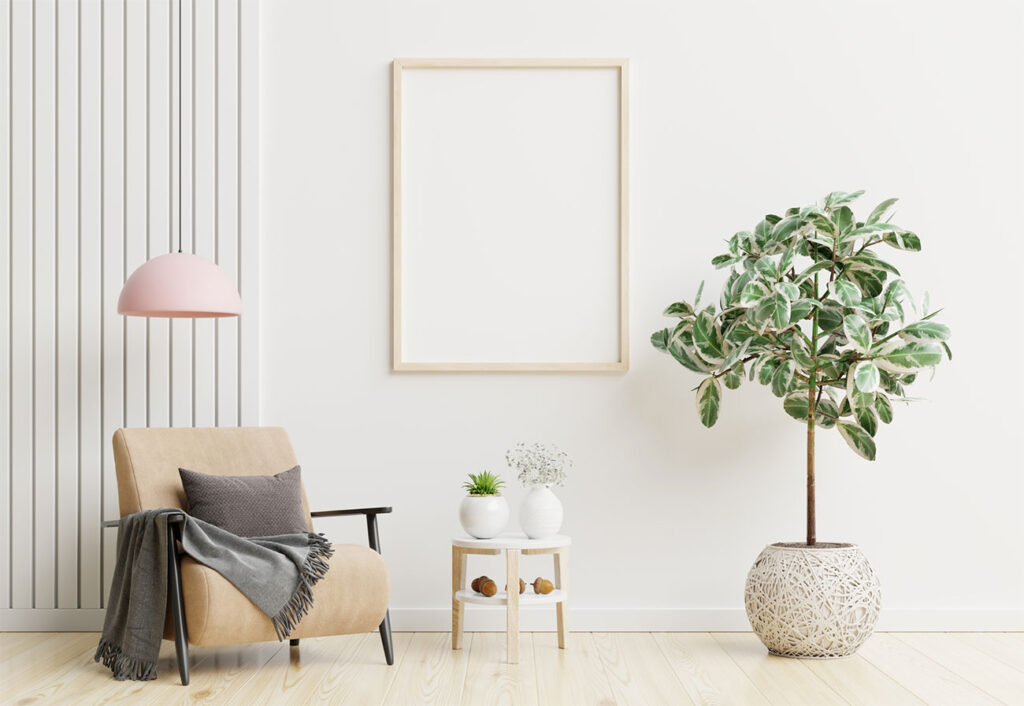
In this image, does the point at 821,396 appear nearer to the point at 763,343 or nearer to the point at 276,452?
the point at 763,343

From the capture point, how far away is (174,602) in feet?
9.87

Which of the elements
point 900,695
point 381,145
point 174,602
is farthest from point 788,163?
point 174,602

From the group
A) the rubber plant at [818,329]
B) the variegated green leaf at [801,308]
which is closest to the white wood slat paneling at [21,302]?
the rubber plant at [818,329]

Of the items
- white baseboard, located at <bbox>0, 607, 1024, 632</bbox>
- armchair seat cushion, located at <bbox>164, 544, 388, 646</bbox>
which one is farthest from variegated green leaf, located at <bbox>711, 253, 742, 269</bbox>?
armchair seat cushion, located at <bbox>164, 544, 388, 646</bbox>

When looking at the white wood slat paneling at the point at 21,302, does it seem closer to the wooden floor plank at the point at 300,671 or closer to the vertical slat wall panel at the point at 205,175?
the vertical slat wall panel at the point at 205,175

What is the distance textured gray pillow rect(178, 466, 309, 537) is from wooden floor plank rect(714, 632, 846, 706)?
158 centimetres

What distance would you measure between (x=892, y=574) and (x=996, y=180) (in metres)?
1.63

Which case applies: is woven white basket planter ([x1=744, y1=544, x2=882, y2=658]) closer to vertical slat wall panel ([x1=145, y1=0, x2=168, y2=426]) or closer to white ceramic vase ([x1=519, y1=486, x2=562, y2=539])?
white ceramic vase ([x1=519, y1=486, x2=562, y2=539])

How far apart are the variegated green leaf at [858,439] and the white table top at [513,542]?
1045 mm

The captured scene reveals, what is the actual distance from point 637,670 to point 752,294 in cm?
129

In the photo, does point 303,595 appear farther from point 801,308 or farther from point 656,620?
point 801,308

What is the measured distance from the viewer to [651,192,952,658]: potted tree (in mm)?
3268

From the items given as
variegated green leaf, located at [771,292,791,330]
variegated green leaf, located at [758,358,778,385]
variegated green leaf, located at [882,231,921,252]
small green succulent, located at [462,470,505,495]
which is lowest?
small green succulent, located at [462,470,505,495]

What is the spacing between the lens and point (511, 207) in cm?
399
